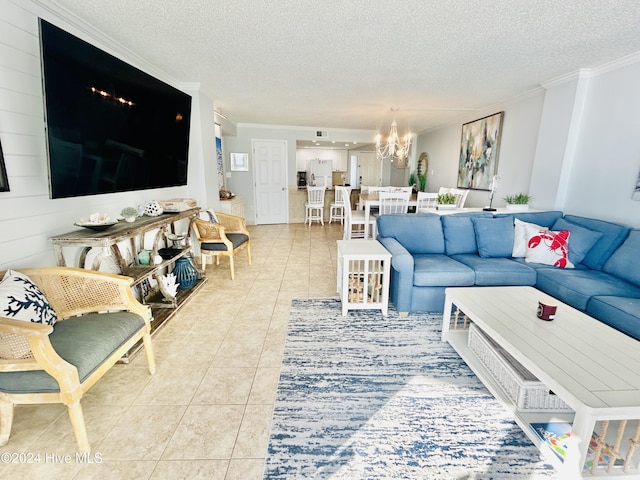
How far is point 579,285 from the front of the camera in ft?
7.53

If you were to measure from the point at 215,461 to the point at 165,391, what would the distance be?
2.12ft

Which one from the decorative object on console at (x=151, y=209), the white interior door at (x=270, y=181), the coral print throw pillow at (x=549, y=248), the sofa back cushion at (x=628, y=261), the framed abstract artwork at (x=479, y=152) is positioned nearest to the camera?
the sofa back cushion at (x=628, y=261)

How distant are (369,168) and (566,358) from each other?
31.6ft

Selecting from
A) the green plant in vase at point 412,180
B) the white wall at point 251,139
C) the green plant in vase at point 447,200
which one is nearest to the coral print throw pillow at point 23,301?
the green plant in vase at point 447,200

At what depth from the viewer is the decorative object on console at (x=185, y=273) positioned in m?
3.12

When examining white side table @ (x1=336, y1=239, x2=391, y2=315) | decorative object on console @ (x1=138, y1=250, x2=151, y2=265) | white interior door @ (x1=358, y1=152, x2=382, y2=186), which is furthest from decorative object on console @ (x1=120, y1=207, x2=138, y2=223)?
white interior door @ (x1=358, y1=152, x2=382, y2=186)

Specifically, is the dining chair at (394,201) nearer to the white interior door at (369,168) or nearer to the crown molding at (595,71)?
the crown molding at (595,71)

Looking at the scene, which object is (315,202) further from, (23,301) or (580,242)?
(23,301)

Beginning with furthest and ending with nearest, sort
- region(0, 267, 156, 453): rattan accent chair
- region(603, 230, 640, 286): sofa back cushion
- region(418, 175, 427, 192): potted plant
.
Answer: region(418, 175, 427, 192): potted plant < region(603, 230, 640, 286): sofa back cushion < region(0, 267, 156, 453): rattan accent chair

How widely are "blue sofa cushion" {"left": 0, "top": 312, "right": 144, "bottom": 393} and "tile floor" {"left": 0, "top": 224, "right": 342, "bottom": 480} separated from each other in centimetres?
36

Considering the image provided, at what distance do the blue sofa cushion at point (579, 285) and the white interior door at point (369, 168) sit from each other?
7992 millimetres

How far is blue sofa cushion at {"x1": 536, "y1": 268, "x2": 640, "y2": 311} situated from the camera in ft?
7.20

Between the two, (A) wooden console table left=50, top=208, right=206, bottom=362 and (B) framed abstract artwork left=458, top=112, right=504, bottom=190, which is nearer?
(A) wooden console table left=50, top=208, right=206, bottom=362

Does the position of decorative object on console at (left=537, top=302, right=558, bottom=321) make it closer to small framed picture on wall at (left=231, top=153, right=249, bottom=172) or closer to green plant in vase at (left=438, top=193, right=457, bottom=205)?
A: green plant in vase at (left=438, top=193, right=457, bottom=205)
